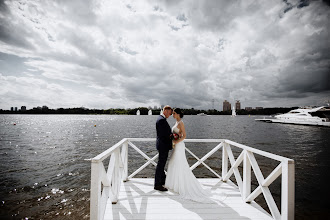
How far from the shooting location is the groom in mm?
4633

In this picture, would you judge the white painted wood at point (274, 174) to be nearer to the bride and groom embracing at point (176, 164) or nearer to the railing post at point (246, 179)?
the railing post at point (246, 179)

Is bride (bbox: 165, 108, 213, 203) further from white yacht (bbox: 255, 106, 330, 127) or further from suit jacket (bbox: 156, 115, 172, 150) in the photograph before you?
white yacht (bbox: 255, 106, 330, 127)

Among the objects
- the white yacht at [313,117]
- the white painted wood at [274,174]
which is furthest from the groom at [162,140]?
the white yacht at [313,117]

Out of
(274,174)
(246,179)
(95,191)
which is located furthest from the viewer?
(246,179)

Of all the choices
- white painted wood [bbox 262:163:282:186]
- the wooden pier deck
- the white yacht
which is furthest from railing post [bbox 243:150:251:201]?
the white yacht

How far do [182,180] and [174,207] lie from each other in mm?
791

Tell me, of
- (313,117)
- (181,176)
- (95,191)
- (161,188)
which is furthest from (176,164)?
(313,117)

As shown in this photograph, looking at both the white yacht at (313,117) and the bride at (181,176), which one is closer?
the bride at (181,176)

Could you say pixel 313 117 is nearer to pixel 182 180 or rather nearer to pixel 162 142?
pixel 182 180

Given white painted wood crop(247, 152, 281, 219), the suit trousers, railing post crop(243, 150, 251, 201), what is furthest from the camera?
the suit trousers

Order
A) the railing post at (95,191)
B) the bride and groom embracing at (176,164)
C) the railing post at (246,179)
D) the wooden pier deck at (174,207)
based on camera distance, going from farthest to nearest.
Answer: the bride and groom embracing at (176,164) → the railing post at (246,179) → the wooden pier deck at (174,207) → the railing post at (95,191)

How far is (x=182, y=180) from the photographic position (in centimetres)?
466

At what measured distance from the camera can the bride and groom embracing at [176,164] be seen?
4582mm

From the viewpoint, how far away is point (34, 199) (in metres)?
7.29
